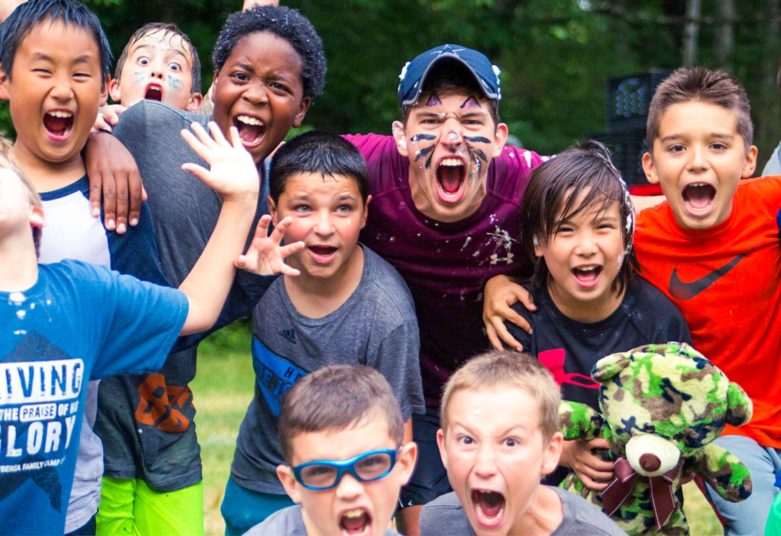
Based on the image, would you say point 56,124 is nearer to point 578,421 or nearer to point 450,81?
point 450,81

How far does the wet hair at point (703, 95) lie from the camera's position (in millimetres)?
4516

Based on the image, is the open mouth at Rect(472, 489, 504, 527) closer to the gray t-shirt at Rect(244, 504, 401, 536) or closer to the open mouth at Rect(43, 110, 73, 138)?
the gray t-shirt at Rect(244, 504, 401, 536)

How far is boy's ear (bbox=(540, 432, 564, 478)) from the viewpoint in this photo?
348cm

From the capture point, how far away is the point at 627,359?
3789 millimetres

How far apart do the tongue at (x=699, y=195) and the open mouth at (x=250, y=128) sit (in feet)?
5.40

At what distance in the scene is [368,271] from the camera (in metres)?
4.36

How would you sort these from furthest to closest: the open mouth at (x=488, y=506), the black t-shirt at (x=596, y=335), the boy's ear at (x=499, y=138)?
the boy's ear at (x=499, y=138) → the black t-shirt at (x=596, y=335) → the open mouth at (x=488, y=506)

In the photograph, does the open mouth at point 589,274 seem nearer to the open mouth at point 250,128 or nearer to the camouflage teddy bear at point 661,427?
the camouflage teddy bear at point 661,427

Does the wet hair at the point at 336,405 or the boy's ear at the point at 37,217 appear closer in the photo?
the wet hair at the point at 336,405

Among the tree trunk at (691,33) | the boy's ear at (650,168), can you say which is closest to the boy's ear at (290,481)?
the boy's ear at (650,168)

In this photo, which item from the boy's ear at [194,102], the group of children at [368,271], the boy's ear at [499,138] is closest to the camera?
the group of children at [368,271]

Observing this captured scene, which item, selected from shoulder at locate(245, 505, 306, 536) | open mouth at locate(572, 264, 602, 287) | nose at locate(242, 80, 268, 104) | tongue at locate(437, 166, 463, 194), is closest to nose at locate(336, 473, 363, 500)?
shoulder at locate(245, 505, 306, 536)

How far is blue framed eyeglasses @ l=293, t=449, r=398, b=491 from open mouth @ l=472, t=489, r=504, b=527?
0.33 metres

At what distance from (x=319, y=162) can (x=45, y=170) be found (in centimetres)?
101
